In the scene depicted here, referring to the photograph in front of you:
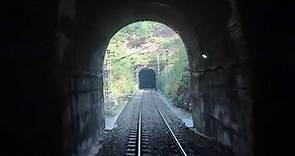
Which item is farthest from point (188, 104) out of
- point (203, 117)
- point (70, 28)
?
point (70, 28)

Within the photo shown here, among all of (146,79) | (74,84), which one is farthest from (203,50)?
(146,79)

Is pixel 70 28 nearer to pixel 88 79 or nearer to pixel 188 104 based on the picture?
pixel 88 79

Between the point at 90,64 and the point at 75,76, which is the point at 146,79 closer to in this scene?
the point at 90,64

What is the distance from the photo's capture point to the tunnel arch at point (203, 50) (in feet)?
29.2

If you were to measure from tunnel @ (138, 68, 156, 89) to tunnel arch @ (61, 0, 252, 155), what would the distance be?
49.4 m

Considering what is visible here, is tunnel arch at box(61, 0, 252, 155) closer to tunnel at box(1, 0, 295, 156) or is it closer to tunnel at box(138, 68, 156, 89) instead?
tunnel at box(1, 0, 295, 156)

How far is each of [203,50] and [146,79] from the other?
179 feet

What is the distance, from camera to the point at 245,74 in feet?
27.1

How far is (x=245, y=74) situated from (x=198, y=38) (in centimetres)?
577

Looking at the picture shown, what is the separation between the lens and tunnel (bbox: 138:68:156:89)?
66.8m

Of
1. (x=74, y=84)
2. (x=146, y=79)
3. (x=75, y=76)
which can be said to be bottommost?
(x=74, y=84)

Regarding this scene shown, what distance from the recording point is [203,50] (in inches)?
530

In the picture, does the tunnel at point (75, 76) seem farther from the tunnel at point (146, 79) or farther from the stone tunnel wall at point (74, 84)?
the tunnel at point (146, 79)

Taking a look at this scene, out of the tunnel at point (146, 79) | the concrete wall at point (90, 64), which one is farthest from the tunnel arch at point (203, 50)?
the tunnel at point (146, 79)
